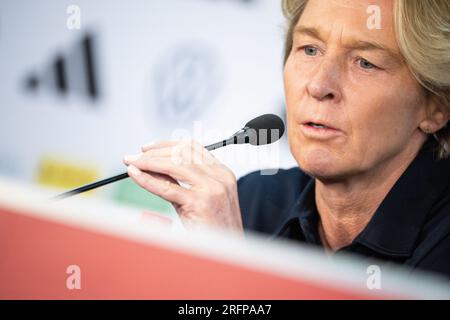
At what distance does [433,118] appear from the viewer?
3.86 feet

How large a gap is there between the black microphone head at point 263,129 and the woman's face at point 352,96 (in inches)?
1.9

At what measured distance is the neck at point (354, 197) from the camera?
1.19 meters

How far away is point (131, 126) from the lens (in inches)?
63.7

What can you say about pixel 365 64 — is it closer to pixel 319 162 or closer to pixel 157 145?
pixel 319 162

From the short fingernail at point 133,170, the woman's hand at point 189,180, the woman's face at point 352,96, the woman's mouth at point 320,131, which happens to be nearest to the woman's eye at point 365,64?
the woman's face at point 352,96

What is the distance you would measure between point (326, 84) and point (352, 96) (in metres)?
0.04

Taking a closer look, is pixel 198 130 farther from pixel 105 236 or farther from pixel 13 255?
pixel 13 255

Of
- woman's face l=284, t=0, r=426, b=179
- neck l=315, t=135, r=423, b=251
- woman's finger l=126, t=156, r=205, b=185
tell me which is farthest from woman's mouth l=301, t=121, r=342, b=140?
woman's finger l=126, t=156, r=205, b=185

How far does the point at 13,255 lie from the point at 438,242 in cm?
80

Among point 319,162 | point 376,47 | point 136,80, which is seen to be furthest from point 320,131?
point 136,80

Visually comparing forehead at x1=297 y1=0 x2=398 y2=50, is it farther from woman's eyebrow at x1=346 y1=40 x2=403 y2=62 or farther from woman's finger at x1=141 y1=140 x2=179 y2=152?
woman's finger at x1=141 y1=140 x2=179 y2=152

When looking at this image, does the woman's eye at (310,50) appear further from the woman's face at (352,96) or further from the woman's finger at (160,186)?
the woman's finger at (160,186)

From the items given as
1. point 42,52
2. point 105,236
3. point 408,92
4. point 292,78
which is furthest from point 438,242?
point 42,52

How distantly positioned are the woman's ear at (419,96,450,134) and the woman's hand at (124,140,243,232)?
336mm
